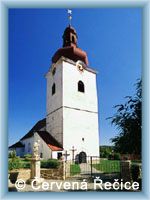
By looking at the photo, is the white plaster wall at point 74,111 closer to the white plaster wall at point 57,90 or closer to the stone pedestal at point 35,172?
the white plaster wall at point 57,90

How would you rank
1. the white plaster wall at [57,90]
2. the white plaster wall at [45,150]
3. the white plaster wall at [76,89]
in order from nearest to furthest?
the white plaster wall at [45,150], the white plaster wall at [76,89], the white plaster wall at [57,90]

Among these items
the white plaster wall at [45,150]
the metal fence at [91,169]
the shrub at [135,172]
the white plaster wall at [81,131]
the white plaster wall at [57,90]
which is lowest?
the metal fence at [91,169]

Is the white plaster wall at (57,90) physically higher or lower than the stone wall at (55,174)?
higher

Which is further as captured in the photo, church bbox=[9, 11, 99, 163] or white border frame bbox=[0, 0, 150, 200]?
church bbox=[9, 11, 99, 163]

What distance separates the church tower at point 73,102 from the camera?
1955 cm

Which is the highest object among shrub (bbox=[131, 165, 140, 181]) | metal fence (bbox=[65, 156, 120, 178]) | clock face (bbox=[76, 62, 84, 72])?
clock face (bbox=[76, 62, 84, 72])

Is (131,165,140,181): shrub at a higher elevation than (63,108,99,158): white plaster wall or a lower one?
lower

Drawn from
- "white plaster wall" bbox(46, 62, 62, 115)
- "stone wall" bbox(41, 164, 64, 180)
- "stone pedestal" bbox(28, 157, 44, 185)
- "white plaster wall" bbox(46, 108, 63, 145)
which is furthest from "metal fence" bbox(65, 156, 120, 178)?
"white plaster wall" bbox(46, 62, 62, 115)

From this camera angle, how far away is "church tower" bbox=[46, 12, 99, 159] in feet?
64.1

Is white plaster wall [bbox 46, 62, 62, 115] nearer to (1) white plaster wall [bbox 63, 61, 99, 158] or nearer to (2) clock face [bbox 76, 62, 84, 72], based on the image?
(1) white plaster wall [bbox 63, 61, 99, 158]

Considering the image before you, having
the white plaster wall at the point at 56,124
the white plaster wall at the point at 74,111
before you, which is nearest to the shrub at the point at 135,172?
the white plaster wall at the point at 74,111

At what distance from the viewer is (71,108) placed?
19.8m

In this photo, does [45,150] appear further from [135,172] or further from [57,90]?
[135,172]
